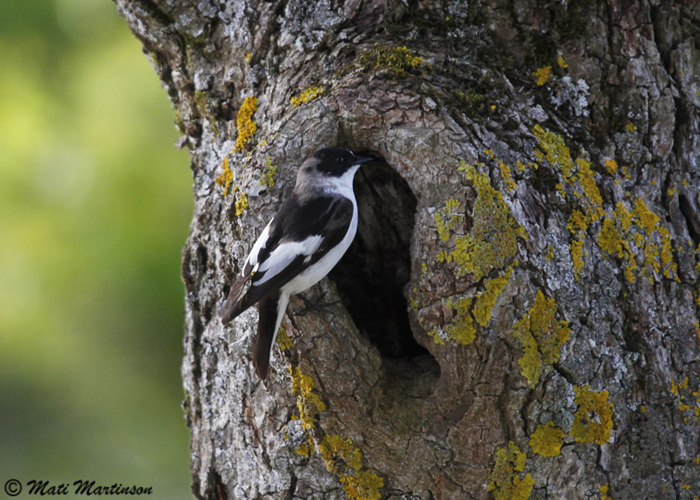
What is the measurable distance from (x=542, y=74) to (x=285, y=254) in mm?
1311

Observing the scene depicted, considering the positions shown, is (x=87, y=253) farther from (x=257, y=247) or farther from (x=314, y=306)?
(x=314, y=306)

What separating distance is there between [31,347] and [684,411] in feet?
10.3

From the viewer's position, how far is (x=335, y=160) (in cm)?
284

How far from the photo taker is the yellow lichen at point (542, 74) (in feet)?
9.66

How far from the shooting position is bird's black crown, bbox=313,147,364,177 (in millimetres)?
2750

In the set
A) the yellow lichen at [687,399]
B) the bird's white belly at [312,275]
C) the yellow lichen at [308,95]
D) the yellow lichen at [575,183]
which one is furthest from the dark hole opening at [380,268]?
the yellow lichen at [687,399]

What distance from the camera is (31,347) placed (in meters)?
3.75

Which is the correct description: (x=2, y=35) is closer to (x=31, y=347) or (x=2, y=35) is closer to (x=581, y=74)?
(x=31, y=347)

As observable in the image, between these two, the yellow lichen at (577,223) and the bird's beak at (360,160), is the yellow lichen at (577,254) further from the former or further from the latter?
the bird's beak at (360,160)

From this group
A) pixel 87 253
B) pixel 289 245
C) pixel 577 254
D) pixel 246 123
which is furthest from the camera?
pixel 87 253

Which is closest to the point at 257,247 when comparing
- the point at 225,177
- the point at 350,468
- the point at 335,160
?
the point at 335,160

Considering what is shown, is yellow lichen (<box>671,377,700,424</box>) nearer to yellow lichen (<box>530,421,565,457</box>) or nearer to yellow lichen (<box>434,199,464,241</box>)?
yellow lichen (<box>530,421,565,457</box>)

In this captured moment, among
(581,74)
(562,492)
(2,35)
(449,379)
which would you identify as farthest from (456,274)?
(2,35)

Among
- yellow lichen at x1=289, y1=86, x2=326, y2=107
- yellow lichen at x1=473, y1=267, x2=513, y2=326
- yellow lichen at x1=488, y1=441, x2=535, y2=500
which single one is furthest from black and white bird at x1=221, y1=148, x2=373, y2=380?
yellow lichen at x1=488, y1=441, x2=535, y2=500
